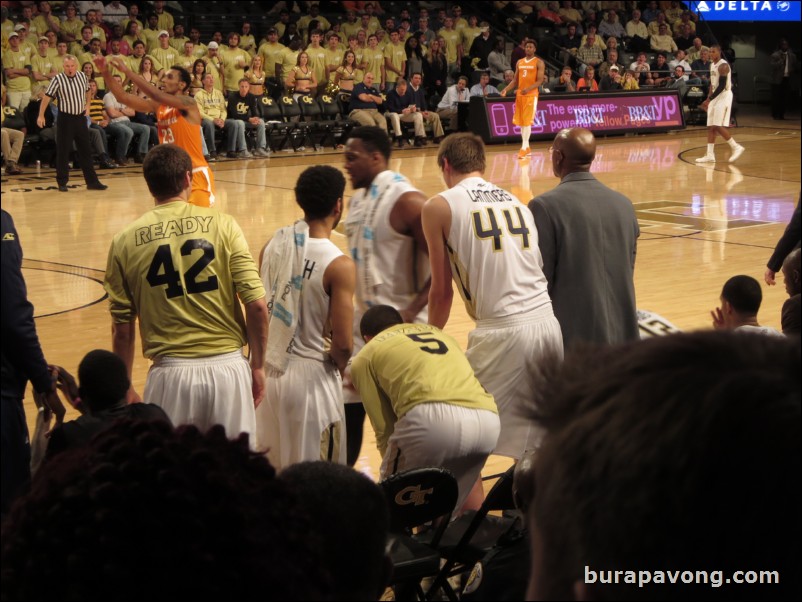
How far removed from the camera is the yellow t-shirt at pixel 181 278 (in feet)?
14.2

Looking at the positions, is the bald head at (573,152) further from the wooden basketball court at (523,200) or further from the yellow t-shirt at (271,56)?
the yellow t-shirt at (271,56)

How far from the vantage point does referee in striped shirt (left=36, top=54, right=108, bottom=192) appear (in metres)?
15.3

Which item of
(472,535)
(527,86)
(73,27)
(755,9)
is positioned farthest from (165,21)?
(472,535)

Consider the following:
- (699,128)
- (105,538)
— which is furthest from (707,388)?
(699,128)

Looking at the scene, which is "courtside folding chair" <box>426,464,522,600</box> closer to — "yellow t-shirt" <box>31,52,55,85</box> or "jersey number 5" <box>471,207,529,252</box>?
"jersey number 5" <box>471,207,529,252</box>

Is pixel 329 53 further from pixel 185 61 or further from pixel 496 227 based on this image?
pixel 496 227

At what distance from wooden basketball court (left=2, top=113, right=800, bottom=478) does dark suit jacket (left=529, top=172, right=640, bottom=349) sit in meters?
1.14

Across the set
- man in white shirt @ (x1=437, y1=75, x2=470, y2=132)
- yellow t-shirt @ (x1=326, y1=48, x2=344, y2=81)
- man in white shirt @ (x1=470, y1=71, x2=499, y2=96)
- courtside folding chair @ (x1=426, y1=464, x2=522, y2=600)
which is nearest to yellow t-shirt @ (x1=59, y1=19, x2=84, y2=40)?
yellow t-shirt @ (x1=326, y1=48, x2=344, y2=81)

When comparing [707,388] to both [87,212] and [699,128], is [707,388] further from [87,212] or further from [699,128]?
[699,128]

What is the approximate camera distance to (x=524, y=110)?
20.6m

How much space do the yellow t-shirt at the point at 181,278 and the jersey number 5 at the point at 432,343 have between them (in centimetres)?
68

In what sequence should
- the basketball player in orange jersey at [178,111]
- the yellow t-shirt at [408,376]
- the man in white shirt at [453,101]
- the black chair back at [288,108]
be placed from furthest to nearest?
1. the man in white shirt at [453,101]
2. the black chair back at [288,108]
3. the basketball player in orange jersey at [178,111]
4. the yellow t-shirt at [408,376]

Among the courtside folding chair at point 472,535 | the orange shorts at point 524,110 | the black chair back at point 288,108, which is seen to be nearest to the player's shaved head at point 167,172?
the courtside folding chair at point 472,535

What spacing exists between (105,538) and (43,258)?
1021 centimetres
